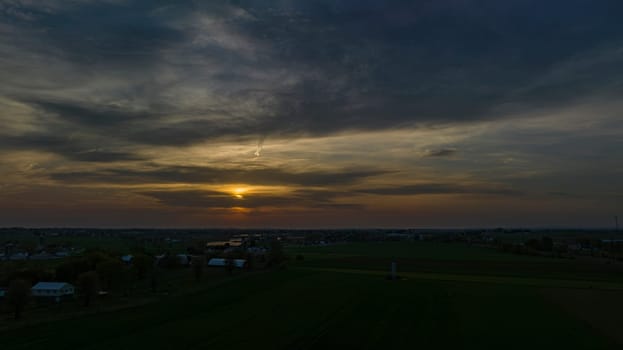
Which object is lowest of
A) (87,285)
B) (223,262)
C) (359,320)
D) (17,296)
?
(223,262)

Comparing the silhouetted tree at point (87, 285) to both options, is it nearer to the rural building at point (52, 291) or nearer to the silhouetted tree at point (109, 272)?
the rural building at point (52, 291)

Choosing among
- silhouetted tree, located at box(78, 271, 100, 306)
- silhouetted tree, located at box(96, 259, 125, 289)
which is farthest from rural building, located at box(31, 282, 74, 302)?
silhouetted tree, located at box(78, 271, 100, 306)

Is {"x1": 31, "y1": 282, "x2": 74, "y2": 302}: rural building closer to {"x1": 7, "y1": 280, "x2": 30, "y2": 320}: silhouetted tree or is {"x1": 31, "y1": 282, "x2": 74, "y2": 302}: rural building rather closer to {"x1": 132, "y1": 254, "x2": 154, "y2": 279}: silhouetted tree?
{"x1": 7, "y1": 280, "x2": 30, "y2": 320}: silhouetted tree

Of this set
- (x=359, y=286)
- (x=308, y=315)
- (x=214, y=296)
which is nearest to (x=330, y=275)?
(x=359, y=286)

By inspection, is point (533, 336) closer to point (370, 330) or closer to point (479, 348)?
point (479, 348)

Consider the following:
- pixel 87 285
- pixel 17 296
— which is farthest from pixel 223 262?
pixel 17 296

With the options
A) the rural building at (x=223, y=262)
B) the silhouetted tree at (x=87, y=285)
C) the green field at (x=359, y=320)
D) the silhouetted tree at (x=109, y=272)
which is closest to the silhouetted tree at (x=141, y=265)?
the silhouetted tree at (x=109, y=272)

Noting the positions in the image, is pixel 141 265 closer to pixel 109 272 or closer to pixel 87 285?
pixel 109 272
